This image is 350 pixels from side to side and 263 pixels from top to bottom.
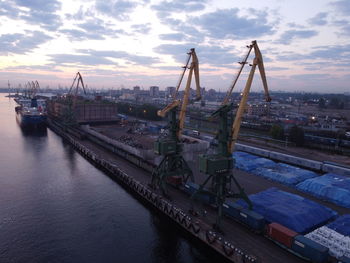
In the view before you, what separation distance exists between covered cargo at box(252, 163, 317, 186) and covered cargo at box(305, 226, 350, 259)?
50.6 ft

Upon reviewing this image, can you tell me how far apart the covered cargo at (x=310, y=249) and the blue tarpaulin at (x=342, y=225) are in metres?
5.02

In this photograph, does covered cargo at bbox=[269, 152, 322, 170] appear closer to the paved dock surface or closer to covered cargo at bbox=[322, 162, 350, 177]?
covered cargo at bbox=[322, 162, 350, 177]

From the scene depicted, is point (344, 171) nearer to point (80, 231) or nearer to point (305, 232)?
point (305, 232)

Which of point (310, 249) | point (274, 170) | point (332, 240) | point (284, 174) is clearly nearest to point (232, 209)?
point (310, 249)

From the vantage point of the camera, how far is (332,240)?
80.0ft

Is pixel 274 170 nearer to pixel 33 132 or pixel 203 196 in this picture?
pixel 203 196

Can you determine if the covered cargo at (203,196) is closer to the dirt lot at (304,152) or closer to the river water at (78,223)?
the river water at (78,223)

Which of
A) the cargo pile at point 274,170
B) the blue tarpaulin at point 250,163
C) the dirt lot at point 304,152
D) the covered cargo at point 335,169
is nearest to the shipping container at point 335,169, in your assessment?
the covered cargo at point 335,169

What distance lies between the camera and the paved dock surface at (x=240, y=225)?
24.0 m

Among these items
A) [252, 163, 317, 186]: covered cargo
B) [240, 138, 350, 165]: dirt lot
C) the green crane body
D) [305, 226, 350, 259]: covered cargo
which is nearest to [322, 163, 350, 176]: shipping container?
[252, 163, 317, 186]: covered cargo

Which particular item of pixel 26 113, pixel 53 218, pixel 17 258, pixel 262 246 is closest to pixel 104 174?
pixel 53 218

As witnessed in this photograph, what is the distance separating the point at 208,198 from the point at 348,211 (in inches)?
693

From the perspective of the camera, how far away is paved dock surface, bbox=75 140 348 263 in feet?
78.7

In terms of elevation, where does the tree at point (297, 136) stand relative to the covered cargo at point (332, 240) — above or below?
above
